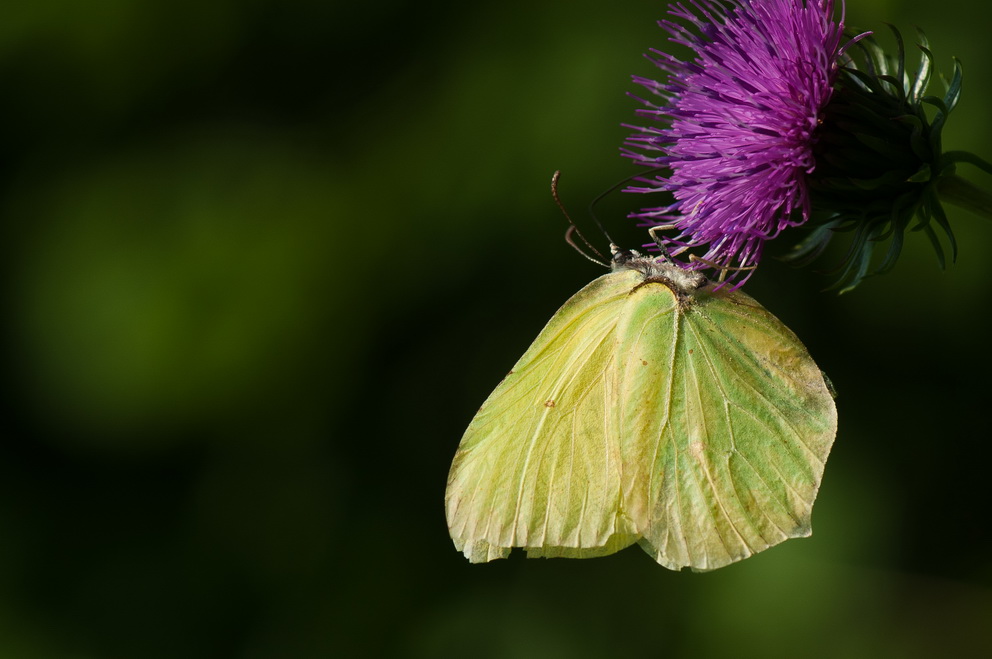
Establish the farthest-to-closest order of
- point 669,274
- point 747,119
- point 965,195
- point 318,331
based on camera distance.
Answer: point 318,331, point 669,274, point 747,119, point 965,195

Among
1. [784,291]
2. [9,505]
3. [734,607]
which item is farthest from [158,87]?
[734,607]

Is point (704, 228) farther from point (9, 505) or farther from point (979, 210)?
point (9, 505)

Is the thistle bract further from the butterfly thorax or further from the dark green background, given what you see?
the dark green background

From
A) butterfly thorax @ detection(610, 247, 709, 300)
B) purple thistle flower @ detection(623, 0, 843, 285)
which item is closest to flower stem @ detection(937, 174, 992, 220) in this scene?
purple thistle flower @ detection(623, 0, 843, 285)

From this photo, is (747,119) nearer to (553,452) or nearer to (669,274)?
(669,274)

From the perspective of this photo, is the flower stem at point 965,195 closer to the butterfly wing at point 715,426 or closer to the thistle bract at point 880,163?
the thistle bract at point 880,163

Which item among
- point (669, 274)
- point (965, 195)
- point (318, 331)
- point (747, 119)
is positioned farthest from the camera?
point (318, 331)

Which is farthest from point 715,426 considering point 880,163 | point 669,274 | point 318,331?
point 318,331

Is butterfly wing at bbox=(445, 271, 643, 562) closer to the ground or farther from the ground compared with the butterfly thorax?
closer to the ground
